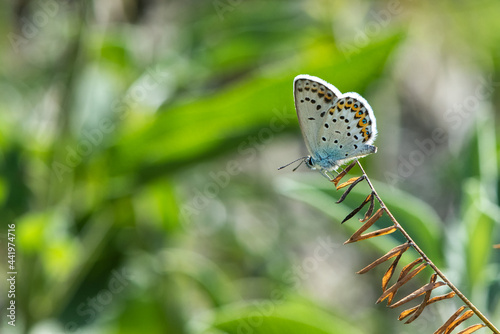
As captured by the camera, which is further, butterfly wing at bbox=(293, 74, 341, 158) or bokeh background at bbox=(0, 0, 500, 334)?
bokeh background at bbox=(0, 0, 500, 334)

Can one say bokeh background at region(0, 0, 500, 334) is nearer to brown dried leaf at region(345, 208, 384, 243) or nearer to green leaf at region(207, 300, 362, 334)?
green leaf at region(207, 300, 362, 334)

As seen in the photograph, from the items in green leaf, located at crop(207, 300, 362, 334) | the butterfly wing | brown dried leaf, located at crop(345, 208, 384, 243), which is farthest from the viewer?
green leaf, located at crop(207, 300, 362, 334)

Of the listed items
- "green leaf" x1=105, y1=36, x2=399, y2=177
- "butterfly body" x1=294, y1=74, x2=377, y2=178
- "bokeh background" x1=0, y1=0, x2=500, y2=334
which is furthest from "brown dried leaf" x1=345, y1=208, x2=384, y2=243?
"green leaf" x1=105, y1=36, x2=399, y2=177

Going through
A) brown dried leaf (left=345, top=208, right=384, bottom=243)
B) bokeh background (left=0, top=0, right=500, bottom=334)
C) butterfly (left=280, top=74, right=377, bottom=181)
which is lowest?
bokeh background (left=0, top=0, right=500, bottom=334)

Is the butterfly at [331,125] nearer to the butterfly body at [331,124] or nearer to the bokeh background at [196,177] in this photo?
the butterfly body at [331,124]

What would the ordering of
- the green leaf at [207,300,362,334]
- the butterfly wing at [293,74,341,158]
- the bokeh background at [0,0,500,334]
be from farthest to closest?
1. the bokeh background at [0,0,500,334]
2. the green leaf at [207,300,362,334]
3. the butterfly wing at [293,74,341,158]

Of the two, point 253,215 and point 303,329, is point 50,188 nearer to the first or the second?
point 303,329

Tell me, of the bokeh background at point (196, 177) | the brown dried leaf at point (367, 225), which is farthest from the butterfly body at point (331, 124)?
the brown dried leaf at point (367, 225)

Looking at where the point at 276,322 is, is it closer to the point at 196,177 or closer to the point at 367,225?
the point at 367,225
